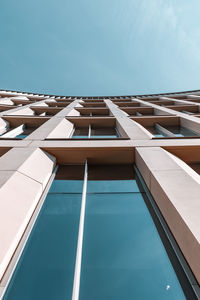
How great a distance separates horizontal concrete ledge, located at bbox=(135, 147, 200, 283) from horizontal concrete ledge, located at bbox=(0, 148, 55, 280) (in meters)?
2.87

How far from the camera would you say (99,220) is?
13.5ft

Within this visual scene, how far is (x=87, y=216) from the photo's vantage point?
421 centimetres

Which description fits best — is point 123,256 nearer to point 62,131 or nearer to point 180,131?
point 62,131

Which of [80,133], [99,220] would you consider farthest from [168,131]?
[99,220]

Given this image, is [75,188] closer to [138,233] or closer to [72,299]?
[138,233]

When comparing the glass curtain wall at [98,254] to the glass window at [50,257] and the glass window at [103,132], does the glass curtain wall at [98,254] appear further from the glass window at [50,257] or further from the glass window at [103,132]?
the glass window at [103,132]

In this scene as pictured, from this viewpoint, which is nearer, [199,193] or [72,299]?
[72,299]

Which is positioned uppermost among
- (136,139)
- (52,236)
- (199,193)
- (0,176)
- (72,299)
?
(136,139)

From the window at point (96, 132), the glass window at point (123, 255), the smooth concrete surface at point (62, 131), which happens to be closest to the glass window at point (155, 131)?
the window at point (96, 132)

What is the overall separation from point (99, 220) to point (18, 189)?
1985 mm

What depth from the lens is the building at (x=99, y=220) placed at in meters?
2.84

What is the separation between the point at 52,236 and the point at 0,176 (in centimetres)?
203

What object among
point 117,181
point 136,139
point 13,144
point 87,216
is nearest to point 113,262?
point 87,216

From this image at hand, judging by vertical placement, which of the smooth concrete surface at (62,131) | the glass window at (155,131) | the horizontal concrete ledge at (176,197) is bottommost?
the horizontal concrete ledge at (176,197)
